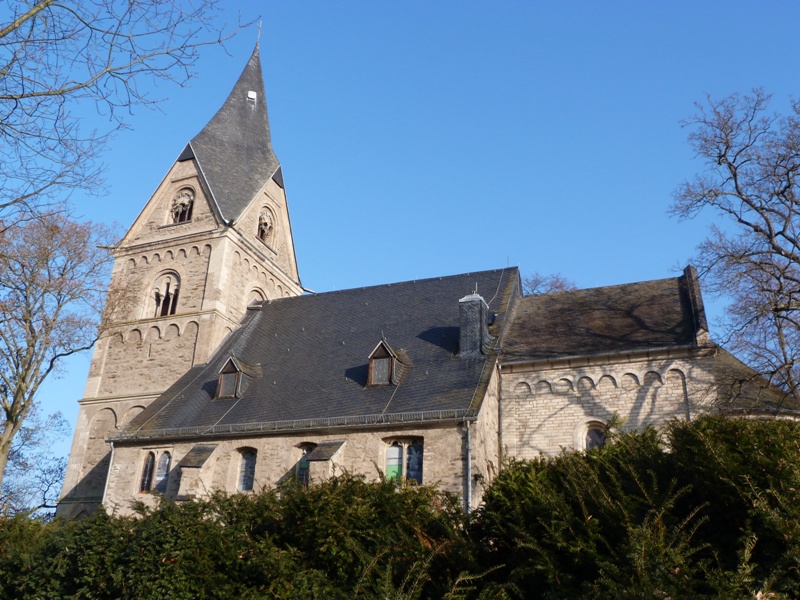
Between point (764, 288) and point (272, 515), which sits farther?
point (764, 288)

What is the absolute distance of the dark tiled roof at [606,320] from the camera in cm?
1912

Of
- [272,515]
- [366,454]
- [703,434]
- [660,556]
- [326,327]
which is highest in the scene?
[326,327]

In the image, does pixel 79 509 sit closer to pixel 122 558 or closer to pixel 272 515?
pixel 122 558

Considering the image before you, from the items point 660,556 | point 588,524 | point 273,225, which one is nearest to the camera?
point 660,556

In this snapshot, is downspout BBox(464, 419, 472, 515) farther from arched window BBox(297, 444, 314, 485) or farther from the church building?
arched window BBox(297, 444, 314, 485)

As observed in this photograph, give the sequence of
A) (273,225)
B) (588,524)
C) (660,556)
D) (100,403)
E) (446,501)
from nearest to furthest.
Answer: (660,556) < (588,524) < (446,501) < (100,403) < (273,225)

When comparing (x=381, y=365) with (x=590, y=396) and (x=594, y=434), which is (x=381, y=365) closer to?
(x=590, y=396)

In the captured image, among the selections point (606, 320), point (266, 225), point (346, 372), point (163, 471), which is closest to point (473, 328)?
point (346, 372)

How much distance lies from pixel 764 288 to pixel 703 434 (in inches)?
323

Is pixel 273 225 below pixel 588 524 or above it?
above

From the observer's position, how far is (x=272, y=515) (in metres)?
11.9

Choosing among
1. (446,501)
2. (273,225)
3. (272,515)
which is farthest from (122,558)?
(273,225)

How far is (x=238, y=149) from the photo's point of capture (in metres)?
31.4

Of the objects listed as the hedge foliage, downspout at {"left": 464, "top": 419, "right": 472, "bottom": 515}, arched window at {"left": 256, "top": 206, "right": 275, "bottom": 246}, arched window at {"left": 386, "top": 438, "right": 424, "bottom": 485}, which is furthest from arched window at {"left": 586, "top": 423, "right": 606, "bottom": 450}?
arched window at {"left": 256, "top": 206, "right": 275, "bottom": 246}
